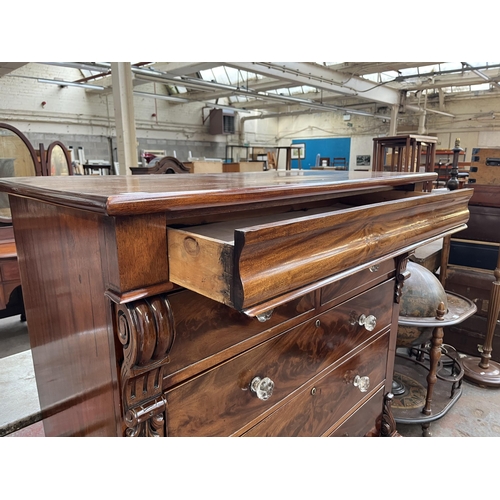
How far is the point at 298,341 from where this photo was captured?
997mm

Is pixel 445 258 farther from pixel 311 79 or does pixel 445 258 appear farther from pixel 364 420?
pixel 311 79

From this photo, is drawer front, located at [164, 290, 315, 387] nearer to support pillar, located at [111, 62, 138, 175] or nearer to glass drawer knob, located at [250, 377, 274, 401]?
glass drawer knob, located at [250, 377, 274, 401]

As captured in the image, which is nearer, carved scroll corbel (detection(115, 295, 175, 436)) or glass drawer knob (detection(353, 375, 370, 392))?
carved scroll corbel (detection(115, 295, 175, 436))

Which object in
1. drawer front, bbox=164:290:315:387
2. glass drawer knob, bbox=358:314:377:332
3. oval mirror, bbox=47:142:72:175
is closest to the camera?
drawer front, bbox=164:290:315:387

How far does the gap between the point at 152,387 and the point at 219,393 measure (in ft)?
0.63

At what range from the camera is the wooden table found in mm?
584

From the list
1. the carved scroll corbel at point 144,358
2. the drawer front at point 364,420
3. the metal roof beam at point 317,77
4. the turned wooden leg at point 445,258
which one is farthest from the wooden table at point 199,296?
the metal roof beam at point 317,77

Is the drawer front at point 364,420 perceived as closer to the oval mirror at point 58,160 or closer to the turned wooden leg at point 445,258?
the turned wooden leg at point 445,258

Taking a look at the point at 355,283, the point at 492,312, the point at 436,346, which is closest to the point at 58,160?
the point at 355,283

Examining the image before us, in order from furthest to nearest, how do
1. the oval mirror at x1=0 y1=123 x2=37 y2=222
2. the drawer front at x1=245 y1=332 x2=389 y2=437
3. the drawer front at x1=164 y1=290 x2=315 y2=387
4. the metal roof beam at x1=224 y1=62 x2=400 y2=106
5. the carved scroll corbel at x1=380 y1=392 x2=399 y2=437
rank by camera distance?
the metal roof beam at x1=224 y1=62 x2=400 y2=106, the oval mirror at x1=0 y1=123 x2=37 y2=222, the carved scroll corbel at x1=380 y1=392 x2=399 y2=437, the drawer front at x1=245 y1=332 x2=389 y2=437, the drawer front at x1=164 y1=290 x2=315 y2=387

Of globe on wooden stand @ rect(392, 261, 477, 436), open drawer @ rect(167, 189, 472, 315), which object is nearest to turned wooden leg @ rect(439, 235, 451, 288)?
globe on wooden stand @ rect(392, 261, 477, 436)

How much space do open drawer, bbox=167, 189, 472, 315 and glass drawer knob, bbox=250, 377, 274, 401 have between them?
14.2 inches

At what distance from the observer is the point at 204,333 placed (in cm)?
75

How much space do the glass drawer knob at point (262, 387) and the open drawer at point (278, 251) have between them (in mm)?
360
